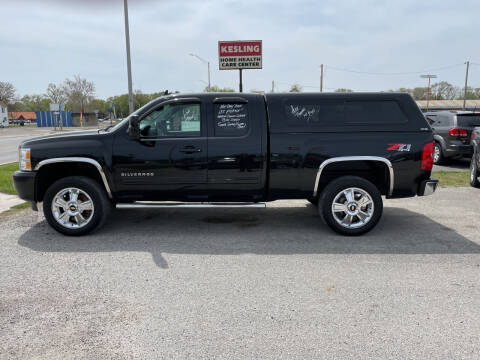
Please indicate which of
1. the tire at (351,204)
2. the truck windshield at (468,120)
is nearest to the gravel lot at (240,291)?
the tire at (351,204)

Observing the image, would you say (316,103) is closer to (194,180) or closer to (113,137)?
(194,180)

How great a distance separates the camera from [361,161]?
5461 mm

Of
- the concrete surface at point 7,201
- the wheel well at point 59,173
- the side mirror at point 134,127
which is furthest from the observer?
the concrete surface at point 7,201

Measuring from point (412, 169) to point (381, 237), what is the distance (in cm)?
103

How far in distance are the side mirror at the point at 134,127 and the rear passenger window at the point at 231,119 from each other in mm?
1055

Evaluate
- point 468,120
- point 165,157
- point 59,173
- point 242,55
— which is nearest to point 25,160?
point 59,173

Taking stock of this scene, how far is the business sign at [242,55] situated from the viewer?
103ft

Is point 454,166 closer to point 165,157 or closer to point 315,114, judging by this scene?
point 315,114

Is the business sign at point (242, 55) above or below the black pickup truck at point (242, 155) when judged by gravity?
above

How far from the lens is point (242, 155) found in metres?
5.32

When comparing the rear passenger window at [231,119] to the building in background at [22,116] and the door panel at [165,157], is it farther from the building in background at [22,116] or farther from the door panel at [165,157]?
the building in background at [22,116]

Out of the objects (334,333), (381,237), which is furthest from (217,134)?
(334,333)

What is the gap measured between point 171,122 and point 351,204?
2731 mm

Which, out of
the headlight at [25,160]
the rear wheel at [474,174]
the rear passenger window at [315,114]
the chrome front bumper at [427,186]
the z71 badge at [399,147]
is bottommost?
the rear wheel at [474,174]
